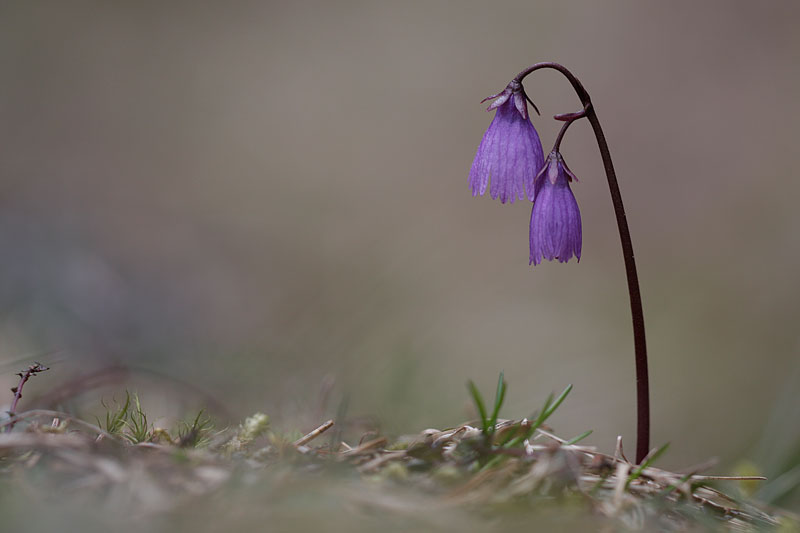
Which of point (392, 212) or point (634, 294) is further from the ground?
point (392, 212)

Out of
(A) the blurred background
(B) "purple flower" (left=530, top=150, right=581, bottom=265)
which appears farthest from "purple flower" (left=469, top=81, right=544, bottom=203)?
(A) the blurred background

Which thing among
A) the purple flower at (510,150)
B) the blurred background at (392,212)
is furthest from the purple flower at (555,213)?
the blurred background at (392,212)

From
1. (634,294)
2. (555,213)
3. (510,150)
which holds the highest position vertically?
(510,150)

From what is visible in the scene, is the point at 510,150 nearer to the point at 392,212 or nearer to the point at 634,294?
the point at 634,294

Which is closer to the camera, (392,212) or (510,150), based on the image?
(510,150)

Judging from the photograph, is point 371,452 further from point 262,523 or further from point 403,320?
Answer: point 403,320

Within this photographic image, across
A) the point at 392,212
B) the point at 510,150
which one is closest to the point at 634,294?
the point at 510,150
